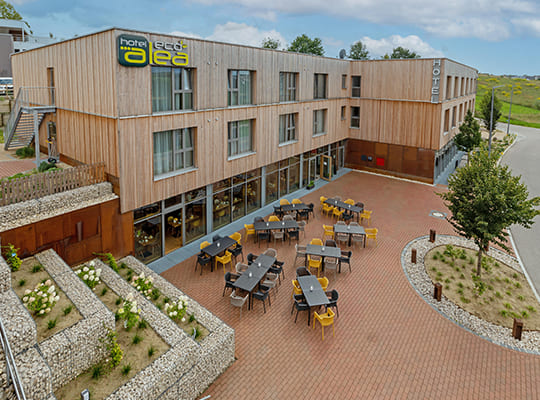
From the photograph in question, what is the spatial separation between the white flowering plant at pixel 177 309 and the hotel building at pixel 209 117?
4670 millimetres

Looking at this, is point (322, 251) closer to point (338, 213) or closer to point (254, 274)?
point (254, 274)

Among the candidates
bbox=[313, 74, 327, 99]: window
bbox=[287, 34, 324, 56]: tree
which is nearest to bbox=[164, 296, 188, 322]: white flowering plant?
bbox=[313, 74, 327, 99]: window

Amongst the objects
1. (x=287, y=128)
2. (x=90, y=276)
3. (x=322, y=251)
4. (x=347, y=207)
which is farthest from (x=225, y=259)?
(x=287, y=128)

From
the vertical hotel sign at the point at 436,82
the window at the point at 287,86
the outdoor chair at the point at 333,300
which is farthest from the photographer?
the vertical hotel sign at the point at 436,82

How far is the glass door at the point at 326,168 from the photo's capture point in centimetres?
2781

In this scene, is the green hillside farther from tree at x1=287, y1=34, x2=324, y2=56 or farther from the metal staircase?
the metal staircase

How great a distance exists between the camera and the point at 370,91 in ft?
93.0

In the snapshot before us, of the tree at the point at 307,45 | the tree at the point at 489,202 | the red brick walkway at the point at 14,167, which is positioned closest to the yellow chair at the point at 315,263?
the tree at the point at 489,202

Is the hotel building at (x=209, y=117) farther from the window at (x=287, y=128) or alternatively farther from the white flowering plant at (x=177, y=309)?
the white flowering plant at (x=177, y=309)

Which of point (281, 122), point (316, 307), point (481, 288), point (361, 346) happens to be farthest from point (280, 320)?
point (281, 122)

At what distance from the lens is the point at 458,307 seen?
1312 cm

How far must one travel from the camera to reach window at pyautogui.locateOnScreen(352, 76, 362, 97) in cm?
2889

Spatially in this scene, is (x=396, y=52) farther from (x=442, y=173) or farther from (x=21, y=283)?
(x=21, y=283)

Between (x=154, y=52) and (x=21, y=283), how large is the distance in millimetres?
8607
